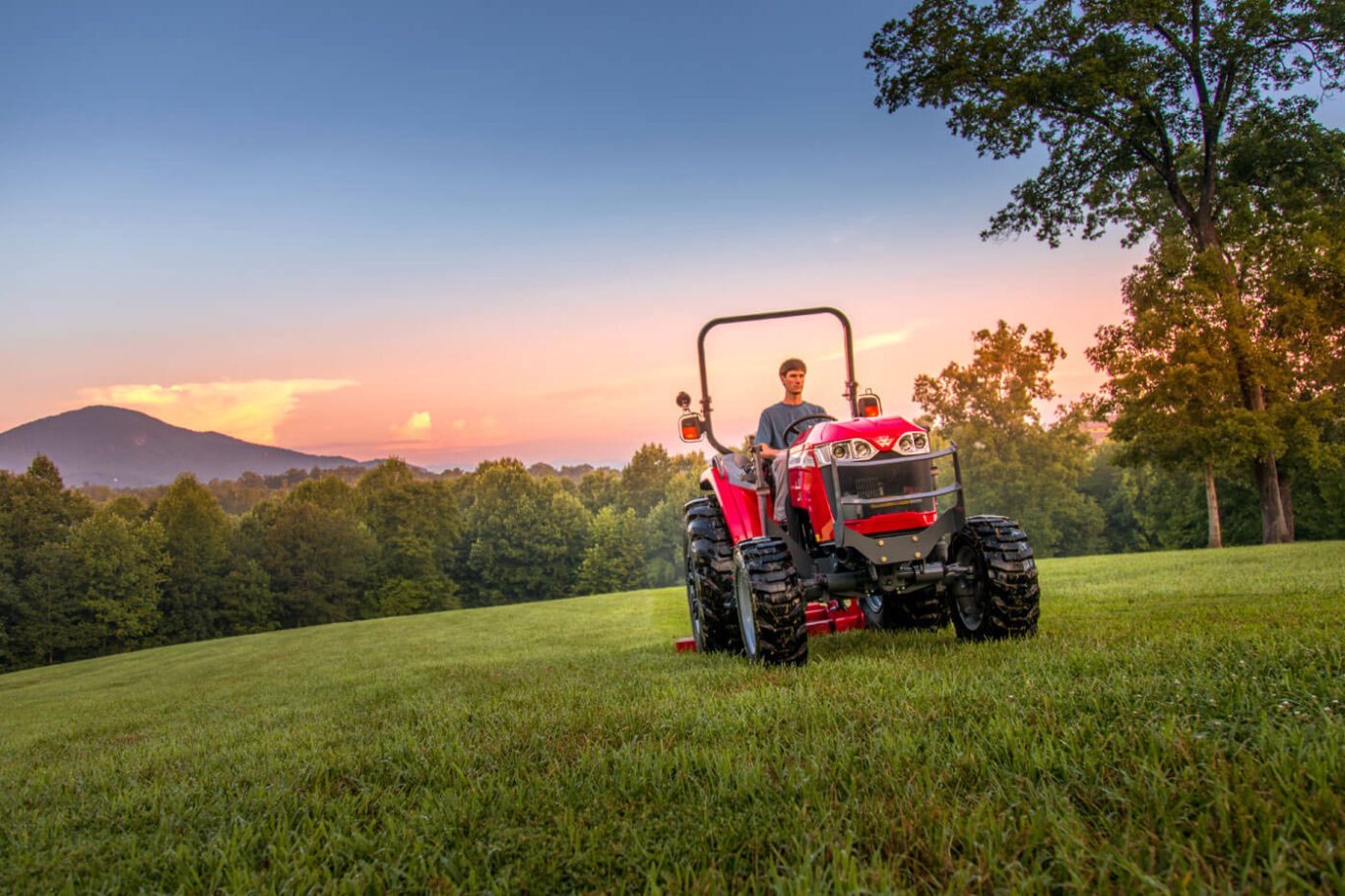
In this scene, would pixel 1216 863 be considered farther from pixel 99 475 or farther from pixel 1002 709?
pixel 99 475

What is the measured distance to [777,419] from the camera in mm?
6691

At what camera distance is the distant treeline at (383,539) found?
39.5m

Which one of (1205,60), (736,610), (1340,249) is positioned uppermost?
(1205,60)

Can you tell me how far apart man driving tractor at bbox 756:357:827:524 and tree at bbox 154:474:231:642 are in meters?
46.8

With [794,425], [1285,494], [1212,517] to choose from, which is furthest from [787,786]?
[1212,517]

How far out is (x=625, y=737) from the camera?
341 cm

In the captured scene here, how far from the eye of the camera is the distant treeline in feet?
130

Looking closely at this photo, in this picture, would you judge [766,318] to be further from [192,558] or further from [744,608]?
[192,558]

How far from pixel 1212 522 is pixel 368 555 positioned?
45.2 metres

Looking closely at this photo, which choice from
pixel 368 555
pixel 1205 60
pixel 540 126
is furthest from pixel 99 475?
pixel 1205 60

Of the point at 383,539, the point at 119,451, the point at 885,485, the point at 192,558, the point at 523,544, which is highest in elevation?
the point at 119,451

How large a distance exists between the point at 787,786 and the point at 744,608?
3502 mm

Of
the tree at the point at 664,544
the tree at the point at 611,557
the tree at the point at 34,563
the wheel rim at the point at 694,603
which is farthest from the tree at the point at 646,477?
the wheel rim at the point at 694,603

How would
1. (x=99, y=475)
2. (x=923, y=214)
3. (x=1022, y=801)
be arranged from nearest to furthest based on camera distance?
(x=1022, y=801) → (x=923, y=214) → (x=99, y=475)
